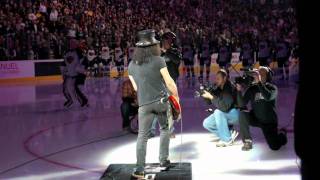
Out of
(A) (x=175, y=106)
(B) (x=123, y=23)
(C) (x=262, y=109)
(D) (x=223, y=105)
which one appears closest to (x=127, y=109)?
(D) (x=223, y=105)

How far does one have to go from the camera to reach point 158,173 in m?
5.79

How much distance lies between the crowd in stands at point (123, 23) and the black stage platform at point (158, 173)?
12.6 metres

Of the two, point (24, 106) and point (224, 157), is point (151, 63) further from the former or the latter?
point (24, 106)

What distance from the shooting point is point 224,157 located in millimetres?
6797

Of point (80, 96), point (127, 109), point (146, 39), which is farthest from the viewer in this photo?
point (80, 96)

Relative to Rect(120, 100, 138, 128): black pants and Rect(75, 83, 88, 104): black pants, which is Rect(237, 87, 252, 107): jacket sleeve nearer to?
Rect(120, 100, 138, 128): black pants

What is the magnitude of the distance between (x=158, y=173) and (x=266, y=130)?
1885 millimetres

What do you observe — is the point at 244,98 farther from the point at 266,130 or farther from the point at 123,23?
the point at 123,23

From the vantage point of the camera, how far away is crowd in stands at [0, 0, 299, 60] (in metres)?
19.7

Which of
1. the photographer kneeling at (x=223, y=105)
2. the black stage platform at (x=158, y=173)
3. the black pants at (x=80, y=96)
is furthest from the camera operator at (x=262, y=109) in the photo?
the black pants at (x=80, y=96)

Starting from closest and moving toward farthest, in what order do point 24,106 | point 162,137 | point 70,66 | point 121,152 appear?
1. point 162,137
2. point 121,152
3. point 70,66
4. point 24,106

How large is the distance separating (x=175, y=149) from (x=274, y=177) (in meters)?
1.98

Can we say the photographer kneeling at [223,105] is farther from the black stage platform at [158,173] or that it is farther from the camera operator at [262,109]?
the black stage platform at [158,173]

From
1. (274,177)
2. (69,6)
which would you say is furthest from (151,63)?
(69,6)
